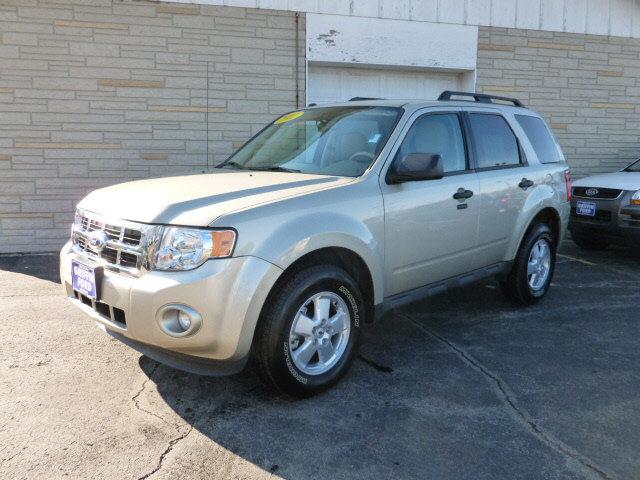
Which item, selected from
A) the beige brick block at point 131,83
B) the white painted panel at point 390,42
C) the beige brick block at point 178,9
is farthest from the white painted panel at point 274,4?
the beige brick block at point 131,83

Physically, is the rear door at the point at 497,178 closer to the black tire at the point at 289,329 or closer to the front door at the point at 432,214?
the front door at the point at 432,214

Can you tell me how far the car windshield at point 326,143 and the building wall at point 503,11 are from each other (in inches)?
150

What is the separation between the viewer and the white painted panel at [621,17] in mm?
9531

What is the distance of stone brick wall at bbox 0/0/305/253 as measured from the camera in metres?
7.16

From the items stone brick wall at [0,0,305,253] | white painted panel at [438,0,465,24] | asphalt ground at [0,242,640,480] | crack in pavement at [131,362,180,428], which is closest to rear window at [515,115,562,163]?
asphalt ground at [0,242,640,480]

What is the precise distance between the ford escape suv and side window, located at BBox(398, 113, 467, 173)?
1cm

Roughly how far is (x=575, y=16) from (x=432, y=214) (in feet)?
23.0

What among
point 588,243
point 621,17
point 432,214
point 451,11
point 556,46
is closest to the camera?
point 432,214

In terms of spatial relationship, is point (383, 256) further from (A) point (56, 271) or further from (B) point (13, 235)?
(B) point (13, 235)

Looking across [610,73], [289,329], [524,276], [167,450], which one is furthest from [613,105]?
[167,450]

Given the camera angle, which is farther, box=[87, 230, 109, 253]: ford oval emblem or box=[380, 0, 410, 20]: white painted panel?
box=[380, 0, 410, 20]: white painted panel

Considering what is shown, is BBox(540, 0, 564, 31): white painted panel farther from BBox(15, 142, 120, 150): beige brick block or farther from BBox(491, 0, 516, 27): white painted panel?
BBox(15, 142, 120, 150): beige brick block

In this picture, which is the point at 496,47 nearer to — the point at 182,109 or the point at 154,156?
the point at 182,109

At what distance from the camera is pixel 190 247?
298cm
